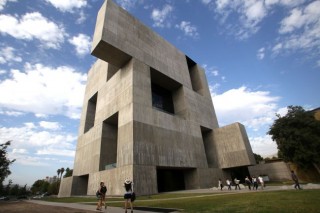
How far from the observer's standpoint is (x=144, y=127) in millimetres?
24156

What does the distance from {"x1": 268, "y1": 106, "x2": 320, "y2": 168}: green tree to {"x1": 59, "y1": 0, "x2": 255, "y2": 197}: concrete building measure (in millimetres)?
5639

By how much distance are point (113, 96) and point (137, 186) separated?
1475cm

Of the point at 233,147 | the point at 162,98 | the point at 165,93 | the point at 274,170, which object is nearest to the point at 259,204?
the point at 233,147

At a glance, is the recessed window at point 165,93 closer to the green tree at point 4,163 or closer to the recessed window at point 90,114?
the recessed window at point 90,114

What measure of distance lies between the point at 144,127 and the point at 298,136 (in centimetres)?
2113

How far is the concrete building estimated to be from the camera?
23234 mm

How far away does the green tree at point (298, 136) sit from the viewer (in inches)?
965

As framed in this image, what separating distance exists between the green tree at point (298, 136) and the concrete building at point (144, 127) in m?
5.64

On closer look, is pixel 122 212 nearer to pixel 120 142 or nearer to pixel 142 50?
pixel 120 142

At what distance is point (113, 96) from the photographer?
2964 cm

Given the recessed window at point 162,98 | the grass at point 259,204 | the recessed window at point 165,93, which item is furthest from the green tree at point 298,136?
the recessed window at point 162,98

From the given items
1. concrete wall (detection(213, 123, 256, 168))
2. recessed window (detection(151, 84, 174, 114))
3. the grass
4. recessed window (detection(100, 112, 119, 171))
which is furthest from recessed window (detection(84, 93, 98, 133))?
the grass

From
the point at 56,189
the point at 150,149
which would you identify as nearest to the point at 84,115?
the point at 150,149

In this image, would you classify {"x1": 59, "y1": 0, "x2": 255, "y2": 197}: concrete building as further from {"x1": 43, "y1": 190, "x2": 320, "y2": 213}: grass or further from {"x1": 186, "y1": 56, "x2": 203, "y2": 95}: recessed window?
{"x1": 43, "y1": 190, "x2": 320, "y2": 213}: grass
